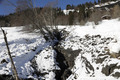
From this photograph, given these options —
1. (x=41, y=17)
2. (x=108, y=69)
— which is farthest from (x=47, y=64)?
(x=41, y=17)

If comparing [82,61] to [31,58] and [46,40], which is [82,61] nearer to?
[31,58]

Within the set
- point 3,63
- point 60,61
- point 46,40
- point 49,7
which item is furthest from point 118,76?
point 49,7

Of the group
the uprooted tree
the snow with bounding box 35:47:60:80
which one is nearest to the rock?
the snow with bounding box 35:47:60:80

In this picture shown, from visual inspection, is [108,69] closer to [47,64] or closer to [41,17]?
[47,64]

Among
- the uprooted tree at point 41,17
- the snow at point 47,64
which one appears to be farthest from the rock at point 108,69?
the uprooted tree at point 41,17

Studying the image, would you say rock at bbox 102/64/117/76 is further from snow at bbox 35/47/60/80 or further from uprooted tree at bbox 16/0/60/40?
uprooted tree at bbox 16/0/60/40

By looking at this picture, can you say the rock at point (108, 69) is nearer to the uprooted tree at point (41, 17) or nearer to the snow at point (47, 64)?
the snow at point (47, 64)

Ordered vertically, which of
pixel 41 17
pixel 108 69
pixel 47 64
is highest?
pixel 41 17

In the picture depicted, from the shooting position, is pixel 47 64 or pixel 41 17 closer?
pixel 47 64

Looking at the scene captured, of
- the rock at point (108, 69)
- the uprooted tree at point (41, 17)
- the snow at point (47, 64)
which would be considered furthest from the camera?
the uprooted tree at point (41, 17)

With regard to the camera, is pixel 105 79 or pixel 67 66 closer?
pixel 105 79

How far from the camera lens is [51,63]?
723 cm

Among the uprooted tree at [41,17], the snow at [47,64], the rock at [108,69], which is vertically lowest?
the snow at [47,64]

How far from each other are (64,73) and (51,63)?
4.74 feet
